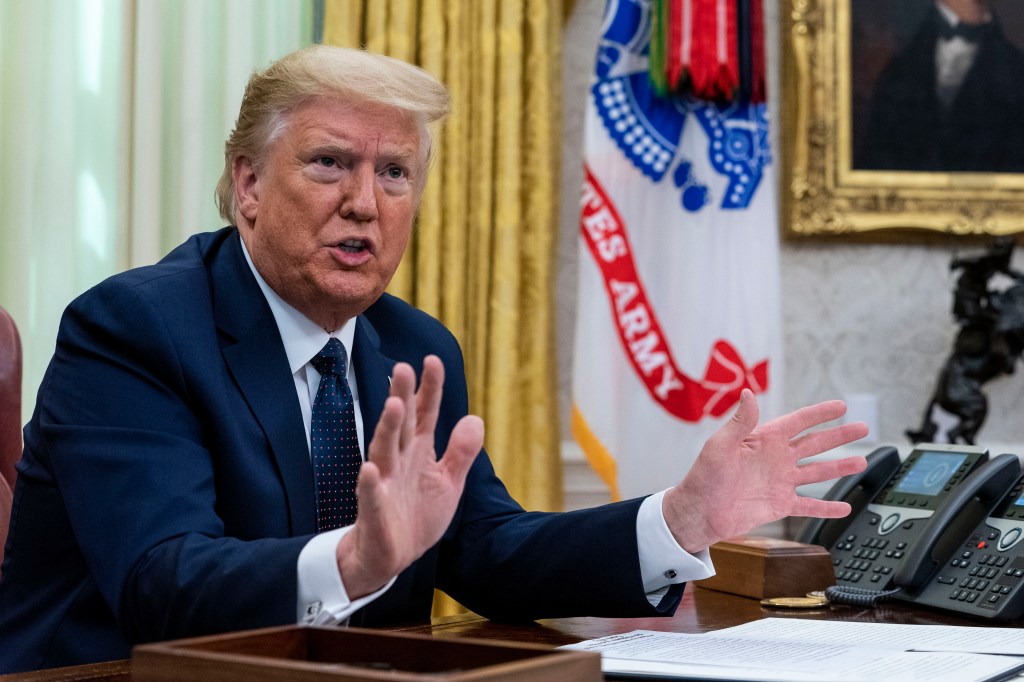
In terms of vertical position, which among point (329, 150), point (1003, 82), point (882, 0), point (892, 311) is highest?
point (882, 0)

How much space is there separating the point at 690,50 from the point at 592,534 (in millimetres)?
2472

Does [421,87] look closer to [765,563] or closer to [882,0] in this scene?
[765,563]

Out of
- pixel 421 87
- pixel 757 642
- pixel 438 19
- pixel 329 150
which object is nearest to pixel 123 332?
pixel 329 150

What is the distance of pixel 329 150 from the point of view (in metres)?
1.75

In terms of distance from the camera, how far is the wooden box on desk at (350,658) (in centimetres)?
87

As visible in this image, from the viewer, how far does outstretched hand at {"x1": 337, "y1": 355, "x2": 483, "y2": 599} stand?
1122mm

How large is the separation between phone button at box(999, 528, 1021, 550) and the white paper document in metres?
0.21

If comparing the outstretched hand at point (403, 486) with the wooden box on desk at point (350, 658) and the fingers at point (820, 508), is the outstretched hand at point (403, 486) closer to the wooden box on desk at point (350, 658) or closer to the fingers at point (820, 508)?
the wooden box on desk at point (350, 658)

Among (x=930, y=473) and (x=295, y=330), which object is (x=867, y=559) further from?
(x=295, y=330)

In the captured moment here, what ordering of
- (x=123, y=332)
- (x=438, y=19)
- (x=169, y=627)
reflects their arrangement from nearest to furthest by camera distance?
1. (x=169, y=627)
2. (x=123, y=332)
3. (x=438, y=19)

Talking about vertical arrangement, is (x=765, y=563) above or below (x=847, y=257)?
below

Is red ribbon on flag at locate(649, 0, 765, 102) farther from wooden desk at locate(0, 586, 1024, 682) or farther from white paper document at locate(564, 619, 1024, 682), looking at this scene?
white paper document at locate(564, 619, 1024, 682)

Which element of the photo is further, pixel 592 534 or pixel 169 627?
pixel 592 534

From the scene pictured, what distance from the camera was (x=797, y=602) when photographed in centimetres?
174
